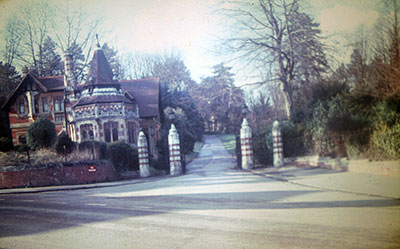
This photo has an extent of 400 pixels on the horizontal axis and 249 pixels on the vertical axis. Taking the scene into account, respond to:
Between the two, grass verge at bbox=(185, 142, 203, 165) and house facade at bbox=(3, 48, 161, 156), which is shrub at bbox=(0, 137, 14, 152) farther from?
grass verge at bbox=(185, 142, 203, 165)

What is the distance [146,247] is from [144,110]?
4226mm

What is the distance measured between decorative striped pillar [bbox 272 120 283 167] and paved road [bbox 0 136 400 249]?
4800mm

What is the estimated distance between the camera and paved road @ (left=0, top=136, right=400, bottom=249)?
3.37m

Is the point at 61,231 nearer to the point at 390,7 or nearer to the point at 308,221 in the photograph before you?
the point at 308,221

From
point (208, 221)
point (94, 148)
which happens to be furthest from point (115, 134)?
point (208, 221)

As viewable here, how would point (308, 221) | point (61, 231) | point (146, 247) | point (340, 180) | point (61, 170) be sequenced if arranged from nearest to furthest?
point (146, 247) → point (61, 231) → point (308, 221) → point (340, 180) → point (61, 170)

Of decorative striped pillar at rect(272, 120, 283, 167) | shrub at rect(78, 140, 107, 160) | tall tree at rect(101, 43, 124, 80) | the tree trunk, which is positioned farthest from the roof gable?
decorative striped pillar at rect(272, 120, 283, 167)

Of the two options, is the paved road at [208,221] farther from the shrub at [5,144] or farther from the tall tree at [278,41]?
the tall tree at [278,41]

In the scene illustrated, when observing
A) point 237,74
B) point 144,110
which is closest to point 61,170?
point 144,110

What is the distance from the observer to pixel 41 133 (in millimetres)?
4965

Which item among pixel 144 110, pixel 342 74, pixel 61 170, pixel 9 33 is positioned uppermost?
pixel 9 33

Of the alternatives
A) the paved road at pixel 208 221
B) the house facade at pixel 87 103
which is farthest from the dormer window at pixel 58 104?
the paved road at pixel 208 221

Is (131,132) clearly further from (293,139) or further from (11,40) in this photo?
(293,139)

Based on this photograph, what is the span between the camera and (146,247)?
3205 mm
